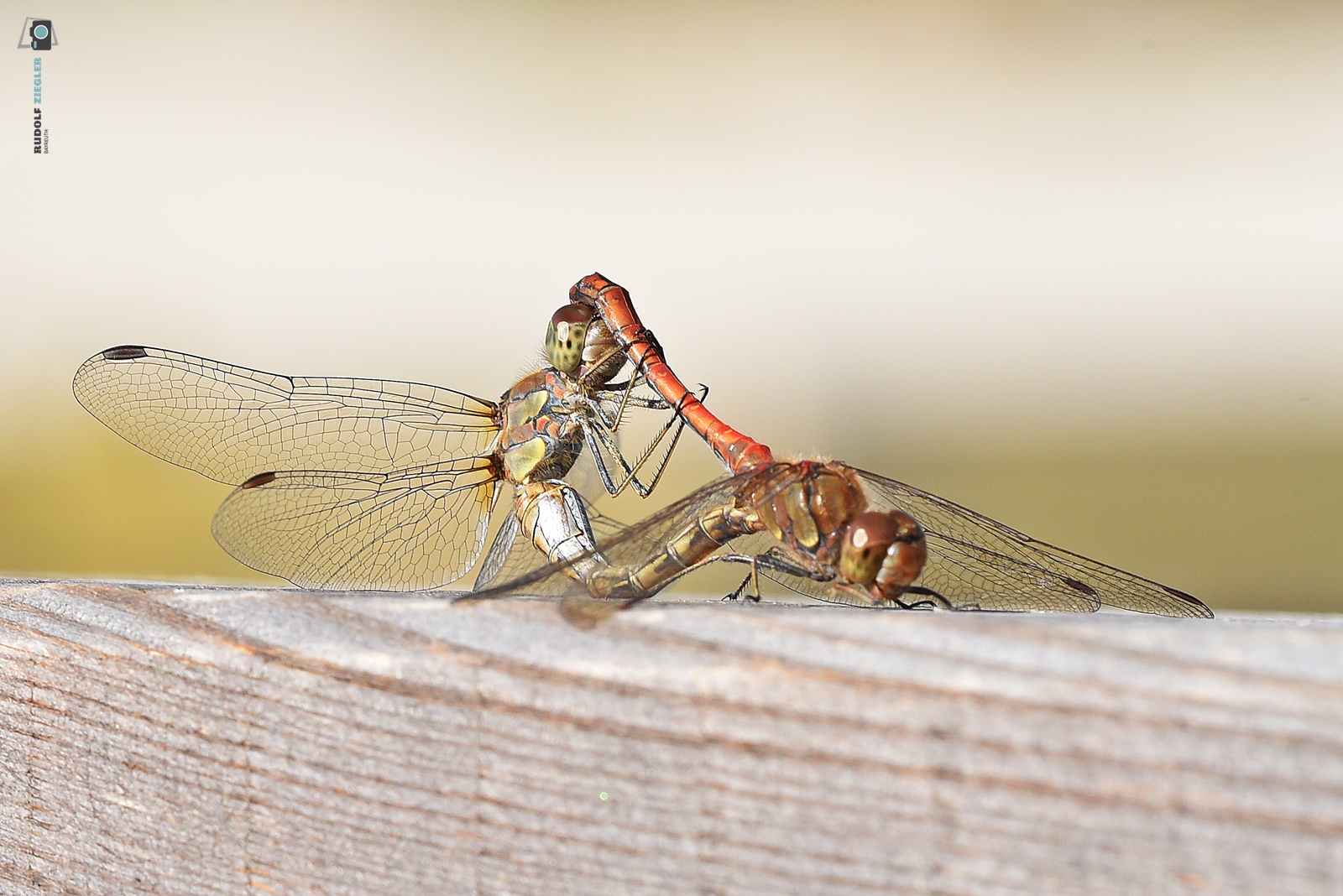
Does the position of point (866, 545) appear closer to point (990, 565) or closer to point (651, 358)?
point (990, 565)

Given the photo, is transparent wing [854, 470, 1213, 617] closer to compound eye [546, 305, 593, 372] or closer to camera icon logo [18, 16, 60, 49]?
compound eye [546, 305, 593, 372]

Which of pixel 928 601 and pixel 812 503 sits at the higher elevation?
pixel 812 503

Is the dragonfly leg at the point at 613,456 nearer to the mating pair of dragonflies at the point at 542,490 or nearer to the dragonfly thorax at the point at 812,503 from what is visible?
the mating pair of dragonflies at the point at 542,490

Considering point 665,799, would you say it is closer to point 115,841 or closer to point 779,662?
point 779,662

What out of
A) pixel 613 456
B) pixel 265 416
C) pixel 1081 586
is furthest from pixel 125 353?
pixel 1081 586

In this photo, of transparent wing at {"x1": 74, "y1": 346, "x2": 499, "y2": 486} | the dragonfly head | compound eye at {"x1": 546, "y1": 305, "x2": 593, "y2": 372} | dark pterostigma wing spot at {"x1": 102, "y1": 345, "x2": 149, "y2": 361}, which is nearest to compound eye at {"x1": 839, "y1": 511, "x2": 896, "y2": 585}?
the dragonfly head
